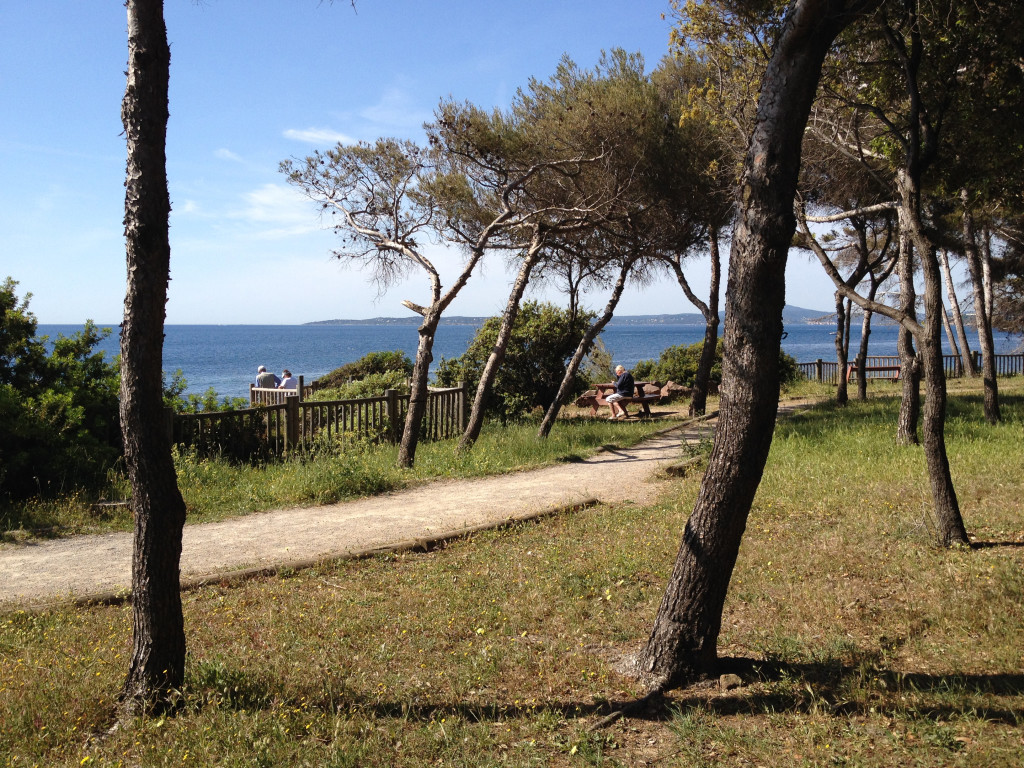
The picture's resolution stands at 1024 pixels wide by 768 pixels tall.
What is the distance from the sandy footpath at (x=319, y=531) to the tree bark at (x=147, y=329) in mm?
2428

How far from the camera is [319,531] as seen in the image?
8.01 meters

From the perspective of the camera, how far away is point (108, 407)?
424 inches

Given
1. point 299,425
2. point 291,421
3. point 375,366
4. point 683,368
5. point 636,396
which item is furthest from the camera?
point 683,368

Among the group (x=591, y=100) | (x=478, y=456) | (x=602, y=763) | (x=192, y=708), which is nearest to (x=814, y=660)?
(x=602, y=763)

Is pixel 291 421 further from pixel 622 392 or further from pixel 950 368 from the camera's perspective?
pixel 950 368

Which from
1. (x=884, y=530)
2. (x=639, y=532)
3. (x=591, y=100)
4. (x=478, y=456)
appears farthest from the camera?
(x=591, y=100)

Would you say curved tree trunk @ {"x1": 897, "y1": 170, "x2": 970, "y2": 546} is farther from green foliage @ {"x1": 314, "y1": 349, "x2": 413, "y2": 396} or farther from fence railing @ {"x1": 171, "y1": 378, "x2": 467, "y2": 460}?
green foliage @ {"x1": 314, "y1": 349, "x2": 413, "y2": 396}

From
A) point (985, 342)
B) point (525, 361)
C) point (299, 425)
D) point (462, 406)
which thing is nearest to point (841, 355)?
point (985, 342)

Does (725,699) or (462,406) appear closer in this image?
(725,699)

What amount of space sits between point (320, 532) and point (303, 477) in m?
2.19

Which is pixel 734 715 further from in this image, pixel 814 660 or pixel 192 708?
pixel 192 708

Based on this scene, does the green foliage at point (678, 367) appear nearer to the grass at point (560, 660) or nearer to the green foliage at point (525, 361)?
the green foliage at point (525, 361)

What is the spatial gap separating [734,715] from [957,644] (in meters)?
1.65

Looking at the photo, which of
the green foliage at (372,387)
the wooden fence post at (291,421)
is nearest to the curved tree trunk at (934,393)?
the wooden fence post at (291,421)
